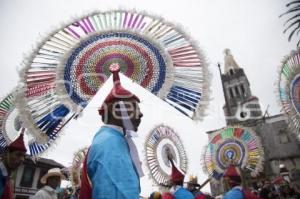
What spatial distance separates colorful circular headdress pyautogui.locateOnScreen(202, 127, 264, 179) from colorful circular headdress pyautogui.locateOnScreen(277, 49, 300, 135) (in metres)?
4.09

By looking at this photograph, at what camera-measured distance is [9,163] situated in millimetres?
3377

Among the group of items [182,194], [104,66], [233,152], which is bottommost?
[182,194]

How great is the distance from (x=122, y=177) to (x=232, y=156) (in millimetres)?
9520

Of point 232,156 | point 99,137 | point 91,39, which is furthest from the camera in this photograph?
point 232,156

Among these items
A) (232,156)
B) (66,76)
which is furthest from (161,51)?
(232,156)

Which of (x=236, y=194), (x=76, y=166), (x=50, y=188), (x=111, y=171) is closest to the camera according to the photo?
(x=111, y=171)

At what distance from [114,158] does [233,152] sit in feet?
31.6

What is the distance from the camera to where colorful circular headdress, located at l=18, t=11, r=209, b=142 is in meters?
3.26

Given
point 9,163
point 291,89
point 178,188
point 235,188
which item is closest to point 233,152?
point 291,89

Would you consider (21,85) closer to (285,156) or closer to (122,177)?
(122,177)

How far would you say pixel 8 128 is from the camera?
523 centimetres

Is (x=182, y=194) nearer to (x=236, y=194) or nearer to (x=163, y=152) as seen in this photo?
(x=236, y=194)

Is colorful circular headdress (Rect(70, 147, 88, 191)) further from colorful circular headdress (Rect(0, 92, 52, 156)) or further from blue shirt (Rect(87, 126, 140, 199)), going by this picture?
blue shirt (Rect(87, 126, 140, 199))

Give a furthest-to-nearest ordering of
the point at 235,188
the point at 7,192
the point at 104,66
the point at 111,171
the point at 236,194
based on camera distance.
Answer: the point at 235,188 → the point at 236,194 → the point at 104,66 → the point at 7,192 → the point at 111,171
